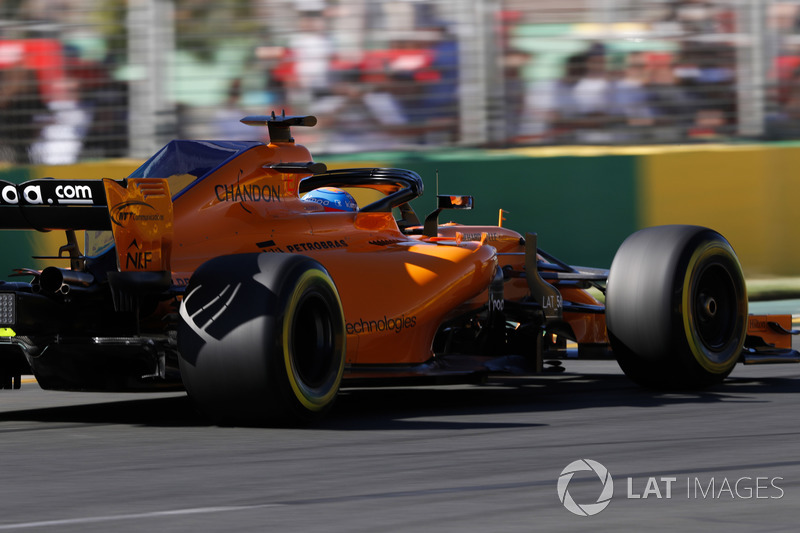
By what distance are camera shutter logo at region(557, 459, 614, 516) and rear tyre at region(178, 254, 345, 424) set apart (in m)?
1.41

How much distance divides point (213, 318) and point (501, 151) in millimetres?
7556

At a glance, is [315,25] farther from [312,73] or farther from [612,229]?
[612,229]

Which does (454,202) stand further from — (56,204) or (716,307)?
(56,204)

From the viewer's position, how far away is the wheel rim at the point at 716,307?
27.7ft

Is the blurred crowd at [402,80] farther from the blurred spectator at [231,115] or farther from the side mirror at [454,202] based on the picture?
the side mirror at [454,202]

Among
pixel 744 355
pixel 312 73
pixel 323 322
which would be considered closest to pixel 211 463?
pixel 323 322

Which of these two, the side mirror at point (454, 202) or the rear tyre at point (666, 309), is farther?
the side mirror at point (454, 202)

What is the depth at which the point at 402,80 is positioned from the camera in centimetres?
1342

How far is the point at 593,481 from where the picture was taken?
5.33m

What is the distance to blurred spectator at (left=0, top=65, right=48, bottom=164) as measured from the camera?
43.5 ft

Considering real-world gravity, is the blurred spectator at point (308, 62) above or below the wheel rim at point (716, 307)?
above

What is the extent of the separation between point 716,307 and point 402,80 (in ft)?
18.2
